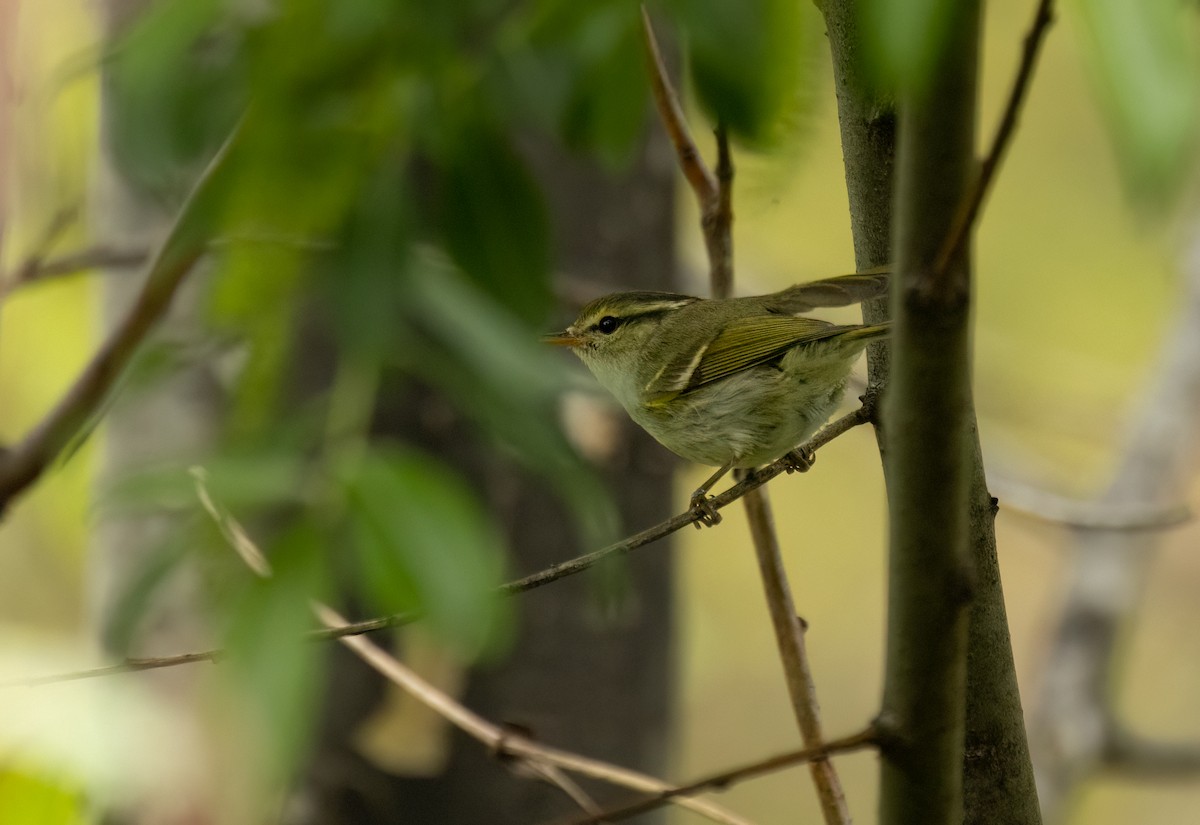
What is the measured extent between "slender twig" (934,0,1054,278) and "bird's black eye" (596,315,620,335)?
1.73 meters

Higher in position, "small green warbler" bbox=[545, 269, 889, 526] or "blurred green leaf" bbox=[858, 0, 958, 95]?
"small green warbler" bbox=[545, 269, 889, 526]

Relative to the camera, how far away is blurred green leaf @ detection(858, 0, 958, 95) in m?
0.64

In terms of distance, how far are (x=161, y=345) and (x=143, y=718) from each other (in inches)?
29.4

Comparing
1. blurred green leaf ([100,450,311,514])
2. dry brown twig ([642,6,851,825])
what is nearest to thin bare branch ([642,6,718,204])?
dry brown twig ([642,6,851,825])

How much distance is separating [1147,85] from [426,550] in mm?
792

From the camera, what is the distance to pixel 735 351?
6.59 feet

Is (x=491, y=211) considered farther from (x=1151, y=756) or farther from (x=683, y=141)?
(x=1151, y=756)

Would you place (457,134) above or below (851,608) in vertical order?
below

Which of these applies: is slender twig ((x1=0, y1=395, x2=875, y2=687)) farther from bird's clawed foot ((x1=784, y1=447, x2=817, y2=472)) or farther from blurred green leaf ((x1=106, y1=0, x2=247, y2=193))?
blurred green leaf ((x1=106, y1=0, x2=247, y2=193))

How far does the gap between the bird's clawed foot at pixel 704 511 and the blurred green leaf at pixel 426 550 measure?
0.70 feet

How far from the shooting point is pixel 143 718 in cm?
212

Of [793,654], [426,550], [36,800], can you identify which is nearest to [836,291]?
[793,654]

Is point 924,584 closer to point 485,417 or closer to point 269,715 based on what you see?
point 269,715

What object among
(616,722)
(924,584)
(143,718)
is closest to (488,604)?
(924,584)
